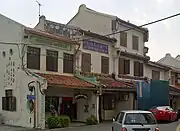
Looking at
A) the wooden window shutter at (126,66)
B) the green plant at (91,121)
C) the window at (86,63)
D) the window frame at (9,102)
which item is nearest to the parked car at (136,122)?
the green plant at (91,121)

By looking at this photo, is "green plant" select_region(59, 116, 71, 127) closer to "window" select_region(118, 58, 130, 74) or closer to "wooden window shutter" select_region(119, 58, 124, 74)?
"window" select_region(118, 58, 130, 74)

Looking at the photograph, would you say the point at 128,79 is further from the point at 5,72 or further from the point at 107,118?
the point at 5,72

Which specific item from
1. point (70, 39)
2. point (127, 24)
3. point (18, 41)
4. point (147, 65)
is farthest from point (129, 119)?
point (147, 65)

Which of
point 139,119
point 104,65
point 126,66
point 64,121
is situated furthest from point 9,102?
point 139,119

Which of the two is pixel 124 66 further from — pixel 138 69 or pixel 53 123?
pixel 53 123

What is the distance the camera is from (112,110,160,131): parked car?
13.5 metres

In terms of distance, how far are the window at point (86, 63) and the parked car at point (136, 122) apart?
16.2 m

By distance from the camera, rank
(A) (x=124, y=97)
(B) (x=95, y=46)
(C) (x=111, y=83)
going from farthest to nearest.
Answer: (A) (x=124, y=97) < (B) (x=95, y=46) < (C) (x=111, y=83)

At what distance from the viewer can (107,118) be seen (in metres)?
34.0

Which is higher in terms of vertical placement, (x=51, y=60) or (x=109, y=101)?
(x=51, y=60)

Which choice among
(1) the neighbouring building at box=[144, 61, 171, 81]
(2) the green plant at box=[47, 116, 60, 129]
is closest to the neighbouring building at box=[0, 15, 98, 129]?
(2) the green plant at box=[47, 116, 60, 129]

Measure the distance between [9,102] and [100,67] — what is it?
9625 millimetres

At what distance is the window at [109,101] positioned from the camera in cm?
3419

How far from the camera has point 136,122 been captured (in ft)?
45.0
